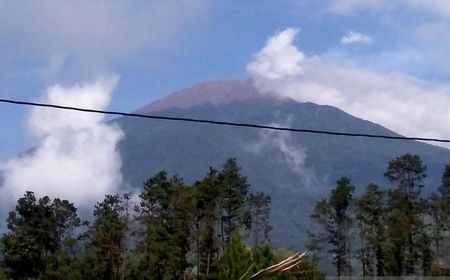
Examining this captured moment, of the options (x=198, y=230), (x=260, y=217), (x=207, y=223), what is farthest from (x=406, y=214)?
(x=198, y=230)

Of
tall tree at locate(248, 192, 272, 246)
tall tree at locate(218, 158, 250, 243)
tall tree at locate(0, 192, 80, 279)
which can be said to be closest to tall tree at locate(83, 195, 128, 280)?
tall tree at locate(0, 192, 80, 279)

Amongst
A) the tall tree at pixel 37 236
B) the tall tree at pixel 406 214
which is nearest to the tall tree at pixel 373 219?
the tall tree at pixel 406 214

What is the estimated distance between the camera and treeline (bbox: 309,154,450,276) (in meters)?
41.0

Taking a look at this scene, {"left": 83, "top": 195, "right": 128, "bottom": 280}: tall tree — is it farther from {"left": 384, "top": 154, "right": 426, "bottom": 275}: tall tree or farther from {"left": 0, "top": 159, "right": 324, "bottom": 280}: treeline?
{"left": 384, "top": 154, "right": 426, "bottom": 275}: tall tree

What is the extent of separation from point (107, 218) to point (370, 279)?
12444mm

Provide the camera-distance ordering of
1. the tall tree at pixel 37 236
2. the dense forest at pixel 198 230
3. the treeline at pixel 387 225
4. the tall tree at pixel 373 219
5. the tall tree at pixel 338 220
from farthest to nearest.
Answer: the tall tree at pixel 338 220 → the tall tree at pixel 373 219 → the treeline at pixel 387 225 → the tall tree at pixel 37 236 → the dense forest at pixel 198 230

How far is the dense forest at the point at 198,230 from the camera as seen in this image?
113 feet

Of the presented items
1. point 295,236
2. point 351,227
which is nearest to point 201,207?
point 351,227

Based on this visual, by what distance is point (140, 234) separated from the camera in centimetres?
3666

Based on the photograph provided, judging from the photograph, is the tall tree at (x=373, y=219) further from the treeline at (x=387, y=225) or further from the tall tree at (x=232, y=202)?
the tall tree at (x=232, y=202)

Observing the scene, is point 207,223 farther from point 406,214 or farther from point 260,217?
point 260,217

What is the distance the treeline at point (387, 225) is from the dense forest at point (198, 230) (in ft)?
0.18

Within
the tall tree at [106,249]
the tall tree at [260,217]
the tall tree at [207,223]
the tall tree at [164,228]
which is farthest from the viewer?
the tall tree at [260,217]

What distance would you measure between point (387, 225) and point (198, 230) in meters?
10.3
